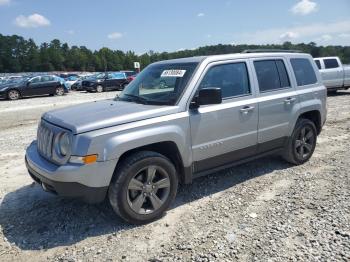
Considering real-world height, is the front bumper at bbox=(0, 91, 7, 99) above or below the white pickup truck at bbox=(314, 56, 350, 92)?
below

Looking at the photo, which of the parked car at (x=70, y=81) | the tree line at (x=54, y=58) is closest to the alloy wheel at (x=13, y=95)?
the parked car at (x=70, y=81)

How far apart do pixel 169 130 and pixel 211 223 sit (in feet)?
3.96

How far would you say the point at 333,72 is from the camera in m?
17.5

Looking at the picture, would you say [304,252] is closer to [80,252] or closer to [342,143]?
[80,252]

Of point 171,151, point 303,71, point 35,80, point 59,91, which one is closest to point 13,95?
point 35,80

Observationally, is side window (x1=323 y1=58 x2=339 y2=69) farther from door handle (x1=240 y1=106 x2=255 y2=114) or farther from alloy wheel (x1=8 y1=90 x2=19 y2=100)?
alloy wheel (x1=8 y1=90 x2=19 y2=100)

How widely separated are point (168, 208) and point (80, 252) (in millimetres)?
1305

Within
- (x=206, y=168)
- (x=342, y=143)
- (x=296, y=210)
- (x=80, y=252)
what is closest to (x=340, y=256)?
(x=296, y=210)

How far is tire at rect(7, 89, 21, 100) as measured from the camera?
2192cm

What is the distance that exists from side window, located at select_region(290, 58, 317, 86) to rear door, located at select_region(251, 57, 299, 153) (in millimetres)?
251

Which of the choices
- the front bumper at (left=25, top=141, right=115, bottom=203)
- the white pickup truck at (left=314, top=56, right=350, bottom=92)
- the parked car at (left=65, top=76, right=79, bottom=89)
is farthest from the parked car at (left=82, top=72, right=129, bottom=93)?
the front bumper at (left=25, top=141, right=115, bottom=203)

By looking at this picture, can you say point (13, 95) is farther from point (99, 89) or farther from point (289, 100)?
point (289, 100)

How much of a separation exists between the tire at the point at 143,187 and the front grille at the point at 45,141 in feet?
2.78

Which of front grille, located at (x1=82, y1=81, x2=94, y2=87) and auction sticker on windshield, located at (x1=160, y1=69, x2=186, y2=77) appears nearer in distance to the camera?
auction sticker on windshield, located at (x1=160, y1=69, x2=186, y2=77)
